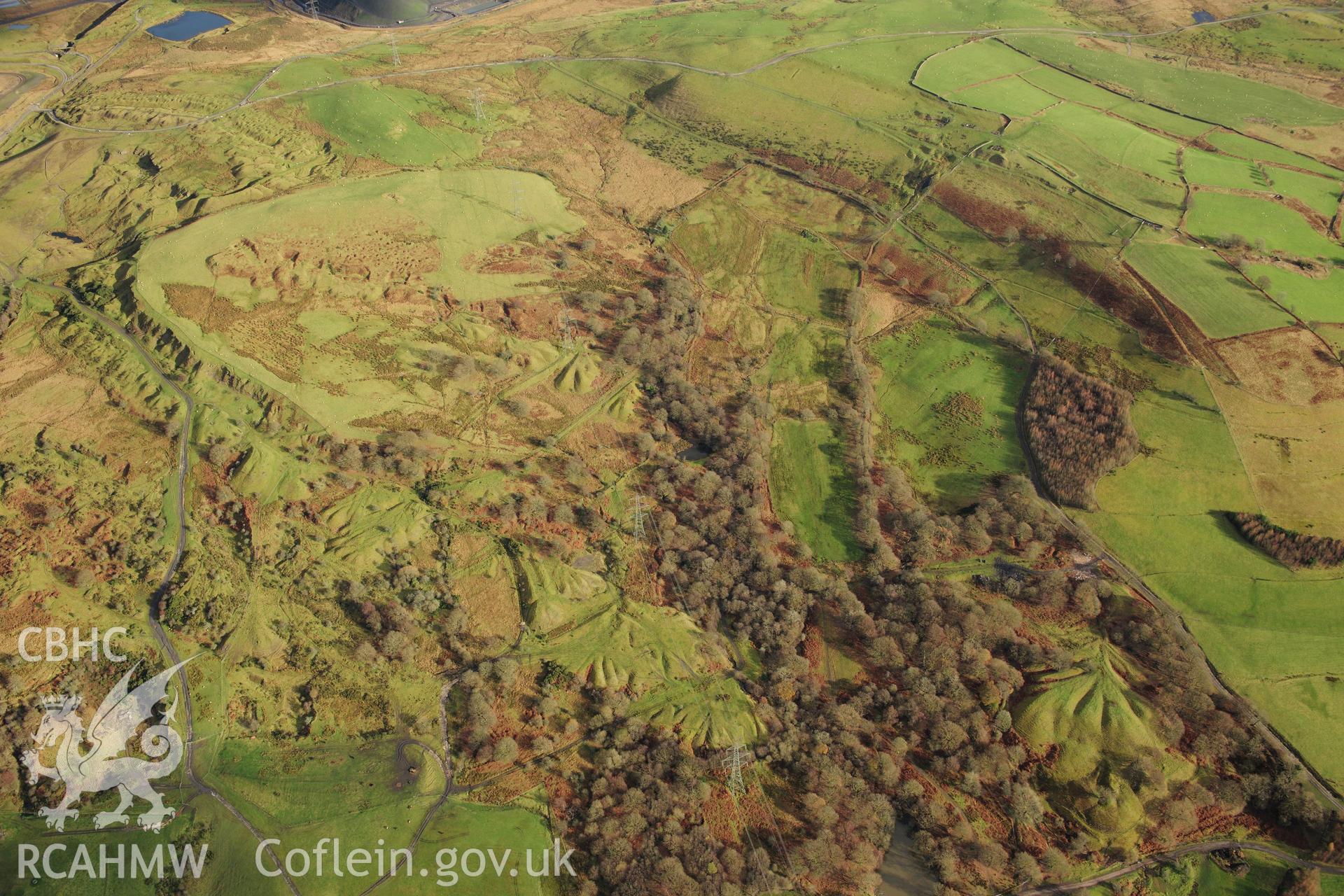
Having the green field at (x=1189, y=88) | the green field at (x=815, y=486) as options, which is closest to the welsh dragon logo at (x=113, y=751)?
the green field at (x=815, y=486)

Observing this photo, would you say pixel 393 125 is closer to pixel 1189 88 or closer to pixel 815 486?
pixel 815 486

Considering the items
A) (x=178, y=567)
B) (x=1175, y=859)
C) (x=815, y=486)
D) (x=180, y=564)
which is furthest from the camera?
(x=815, y=486)

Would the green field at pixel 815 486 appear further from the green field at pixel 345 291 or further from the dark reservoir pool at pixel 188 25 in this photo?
the dark reservoir pool at pixel 188 25

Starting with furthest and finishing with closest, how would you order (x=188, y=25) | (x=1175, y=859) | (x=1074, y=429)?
(x=188, y=25) < (x=1074, y=429) < (x=1175, y=859)

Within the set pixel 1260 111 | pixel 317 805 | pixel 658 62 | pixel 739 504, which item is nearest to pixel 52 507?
pixel 317 805

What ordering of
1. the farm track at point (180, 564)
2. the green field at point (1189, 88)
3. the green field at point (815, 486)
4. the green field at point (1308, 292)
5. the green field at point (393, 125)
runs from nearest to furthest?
the farm track at point (180, 564) < the green field at point (815, 486) < the green field at point (1308, 292) < the green field at point (393, 125) < the green field at point (1189, 88)

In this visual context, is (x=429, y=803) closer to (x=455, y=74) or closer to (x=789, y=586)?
(x=789, y=586)

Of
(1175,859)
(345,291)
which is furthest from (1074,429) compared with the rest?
(345,291)
